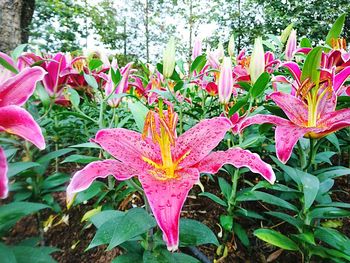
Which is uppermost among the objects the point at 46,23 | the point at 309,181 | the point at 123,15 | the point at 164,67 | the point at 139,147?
the point at 123,15

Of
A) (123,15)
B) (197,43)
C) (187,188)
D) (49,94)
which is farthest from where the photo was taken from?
(123,15)

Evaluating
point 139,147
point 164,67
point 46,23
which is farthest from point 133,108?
point 46,23

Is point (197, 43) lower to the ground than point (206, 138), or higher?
higher

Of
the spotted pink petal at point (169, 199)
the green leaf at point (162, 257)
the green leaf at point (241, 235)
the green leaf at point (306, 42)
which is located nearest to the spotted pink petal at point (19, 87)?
the spotted pink petal at point (169, 199)

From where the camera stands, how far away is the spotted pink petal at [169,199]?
0.41 m

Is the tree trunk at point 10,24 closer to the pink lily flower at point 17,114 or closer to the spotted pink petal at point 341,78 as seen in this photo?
the pink lily flower at point 17,114

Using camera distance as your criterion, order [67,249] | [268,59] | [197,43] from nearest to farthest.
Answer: [67,249] < [268,59] < [197,43]

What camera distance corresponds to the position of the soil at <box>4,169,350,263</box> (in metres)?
0.93

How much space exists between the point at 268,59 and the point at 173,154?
0.82m

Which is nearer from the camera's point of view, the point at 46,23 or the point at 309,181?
the point at 309,181

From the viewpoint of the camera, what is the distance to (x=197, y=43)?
1450 millimetres

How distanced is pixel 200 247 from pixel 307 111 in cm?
50

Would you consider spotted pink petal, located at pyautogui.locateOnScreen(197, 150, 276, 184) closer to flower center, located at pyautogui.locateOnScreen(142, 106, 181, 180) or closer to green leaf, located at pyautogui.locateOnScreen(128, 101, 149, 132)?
flower center, located at pyautogui.locateOnScreen(142, 106, 181, 180)

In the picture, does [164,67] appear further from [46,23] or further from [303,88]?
[46,23]
